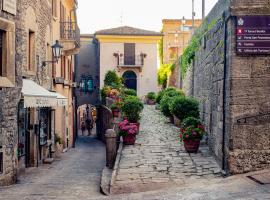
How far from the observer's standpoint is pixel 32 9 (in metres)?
15.9

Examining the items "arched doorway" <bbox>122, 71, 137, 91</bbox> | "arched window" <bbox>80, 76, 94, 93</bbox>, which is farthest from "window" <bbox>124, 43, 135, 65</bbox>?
"arched window" <bbox>80, 76, 94, 93</bbox>

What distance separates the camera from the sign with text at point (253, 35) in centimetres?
1054

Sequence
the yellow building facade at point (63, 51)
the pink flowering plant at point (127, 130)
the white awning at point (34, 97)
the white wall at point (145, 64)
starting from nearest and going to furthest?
the white awning at point (34, 97)
the pink flowering plant at point (127, 130)
the yellow building facade at point (63, 51)
the white wall at point (145, 64)

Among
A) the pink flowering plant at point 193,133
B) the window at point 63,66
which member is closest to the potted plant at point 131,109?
the pink flowering plant at point 193,133

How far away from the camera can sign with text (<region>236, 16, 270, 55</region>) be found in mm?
10539

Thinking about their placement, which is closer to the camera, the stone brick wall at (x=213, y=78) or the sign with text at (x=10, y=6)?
the sign with text at (x=10, y=6)

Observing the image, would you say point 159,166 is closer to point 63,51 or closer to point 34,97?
point 34,97

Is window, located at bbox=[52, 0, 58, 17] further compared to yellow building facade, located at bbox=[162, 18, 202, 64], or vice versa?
yellow building facade, located at bbox=[162, 18, 202, 64]

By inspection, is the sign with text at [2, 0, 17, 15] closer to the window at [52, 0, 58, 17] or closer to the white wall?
the window at [52, 0, 58, 17]

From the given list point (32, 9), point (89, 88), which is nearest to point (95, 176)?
point (32, 9)

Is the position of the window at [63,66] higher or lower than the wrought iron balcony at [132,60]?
lower

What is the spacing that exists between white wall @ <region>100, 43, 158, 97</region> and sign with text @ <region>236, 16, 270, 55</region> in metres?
28.9

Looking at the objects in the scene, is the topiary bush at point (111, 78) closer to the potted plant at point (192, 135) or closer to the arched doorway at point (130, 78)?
the arched doorway at point (130, 78)

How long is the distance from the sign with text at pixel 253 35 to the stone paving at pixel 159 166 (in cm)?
320
